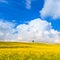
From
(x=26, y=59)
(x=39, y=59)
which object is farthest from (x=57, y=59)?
(x=26, y=59)

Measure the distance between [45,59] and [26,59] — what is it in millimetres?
1914

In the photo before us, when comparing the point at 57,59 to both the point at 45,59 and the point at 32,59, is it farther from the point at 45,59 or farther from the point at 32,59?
the point at 32,59

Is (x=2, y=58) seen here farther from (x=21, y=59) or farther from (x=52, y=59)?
(x=52, y=59)

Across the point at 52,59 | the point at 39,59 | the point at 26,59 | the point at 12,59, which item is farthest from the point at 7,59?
the point at 52,59

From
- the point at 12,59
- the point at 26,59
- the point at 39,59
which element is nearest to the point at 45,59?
the point at 39,59

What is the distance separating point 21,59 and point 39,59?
6.36 feet

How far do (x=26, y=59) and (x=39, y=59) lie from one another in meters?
1.33

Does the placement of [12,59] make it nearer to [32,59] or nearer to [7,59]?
[7,59]

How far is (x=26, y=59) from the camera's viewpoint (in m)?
19.4

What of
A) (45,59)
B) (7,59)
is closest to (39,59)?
(45,59)

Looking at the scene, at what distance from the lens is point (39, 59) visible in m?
19.8

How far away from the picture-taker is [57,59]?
20031 millimetres

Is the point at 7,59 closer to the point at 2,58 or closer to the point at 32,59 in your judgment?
the point at 2,58

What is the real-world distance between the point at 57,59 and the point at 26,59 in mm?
3156
